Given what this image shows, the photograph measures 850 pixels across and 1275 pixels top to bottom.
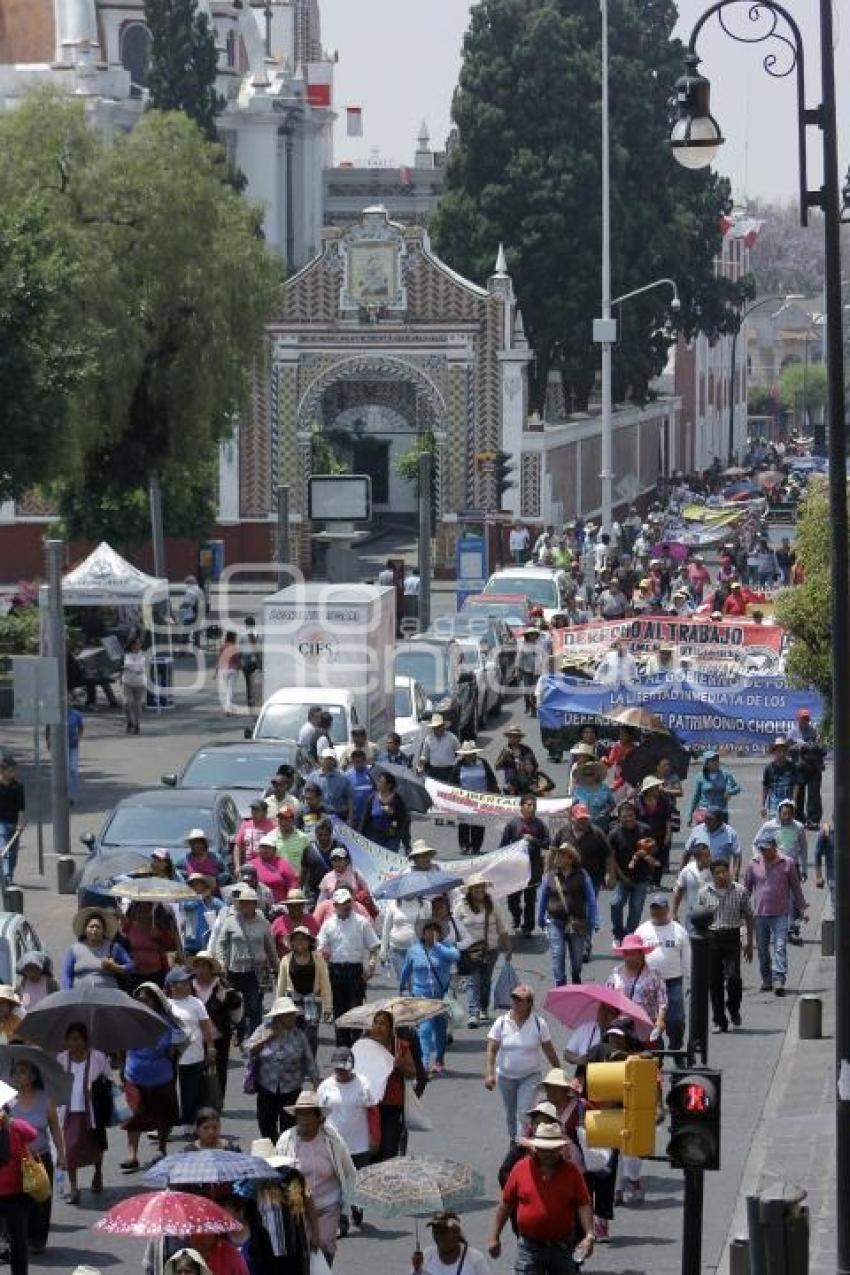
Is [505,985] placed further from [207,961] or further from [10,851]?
[10,851]

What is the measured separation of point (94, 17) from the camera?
87.1 meters

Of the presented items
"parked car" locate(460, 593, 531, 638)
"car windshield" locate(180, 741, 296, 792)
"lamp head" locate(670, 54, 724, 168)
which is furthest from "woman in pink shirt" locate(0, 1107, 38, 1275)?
"parked car" locate(460, 593, 531, 638)

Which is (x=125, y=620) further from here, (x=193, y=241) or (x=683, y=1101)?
(x=683, y=1101)

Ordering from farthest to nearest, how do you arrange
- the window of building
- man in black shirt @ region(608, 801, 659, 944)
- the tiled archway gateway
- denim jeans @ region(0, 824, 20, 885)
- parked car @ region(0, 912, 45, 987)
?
1. the window of building
2. the tiled archway gateway
3. denim jeans @ region(0, 824, 20, 885)
4. man in black shirt @ region(608, 801, 659, 944)
5. parked car @ region(0, 912, 45, 987)

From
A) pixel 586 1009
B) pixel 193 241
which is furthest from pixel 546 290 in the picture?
pixel 586 1009

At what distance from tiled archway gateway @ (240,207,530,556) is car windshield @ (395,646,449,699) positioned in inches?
1090

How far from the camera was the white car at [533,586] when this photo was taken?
49.7m

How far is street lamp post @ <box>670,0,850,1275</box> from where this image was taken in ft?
48.6

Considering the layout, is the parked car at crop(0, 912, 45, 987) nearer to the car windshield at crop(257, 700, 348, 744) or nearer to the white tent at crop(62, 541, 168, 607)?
the car windshield at crop(257, 700, 348, 744)

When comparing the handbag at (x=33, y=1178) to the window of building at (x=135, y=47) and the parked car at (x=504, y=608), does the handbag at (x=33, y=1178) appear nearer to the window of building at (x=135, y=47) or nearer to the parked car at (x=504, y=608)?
the parked car at (x=504, y=608)

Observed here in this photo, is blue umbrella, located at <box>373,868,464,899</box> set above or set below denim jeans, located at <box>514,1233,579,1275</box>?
above

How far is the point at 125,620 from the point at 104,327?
5.63 metres

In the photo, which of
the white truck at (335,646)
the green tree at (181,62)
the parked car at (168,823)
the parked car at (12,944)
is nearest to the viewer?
the parked car at (12,944)

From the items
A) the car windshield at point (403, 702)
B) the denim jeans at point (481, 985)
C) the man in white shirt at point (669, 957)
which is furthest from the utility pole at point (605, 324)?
the man in white shirt at point (669, 957)
